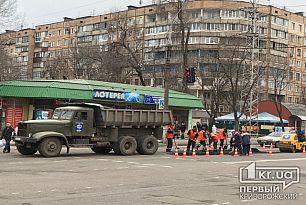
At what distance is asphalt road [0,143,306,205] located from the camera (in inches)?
418

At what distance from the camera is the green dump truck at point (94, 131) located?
21.5 metres

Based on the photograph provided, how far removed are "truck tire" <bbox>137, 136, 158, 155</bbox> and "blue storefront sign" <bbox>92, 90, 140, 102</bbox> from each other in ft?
40.7

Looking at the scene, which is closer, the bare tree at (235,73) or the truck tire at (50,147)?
the truck tire at (50,147)

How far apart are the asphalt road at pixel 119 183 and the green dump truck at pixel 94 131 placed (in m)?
1.97

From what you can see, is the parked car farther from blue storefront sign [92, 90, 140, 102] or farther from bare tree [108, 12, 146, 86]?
bare tree [108, 12, 146, 86]

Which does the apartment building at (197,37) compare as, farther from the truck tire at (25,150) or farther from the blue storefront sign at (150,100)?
the truck tire at (25,150)

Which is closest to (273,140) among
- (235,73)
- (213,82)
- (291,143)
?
(291,143)

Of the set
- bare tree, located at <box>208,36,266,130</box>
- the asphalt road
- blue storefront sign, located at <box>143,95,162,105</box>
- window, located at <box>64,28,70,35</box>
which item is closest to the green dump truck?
the asphalt road

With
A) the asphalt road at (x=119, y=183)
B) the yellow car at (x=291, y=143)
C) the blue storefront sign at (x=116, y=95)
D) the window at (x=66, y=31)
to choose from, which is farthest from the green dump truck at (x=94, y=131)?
the window at (x=66, y=31)

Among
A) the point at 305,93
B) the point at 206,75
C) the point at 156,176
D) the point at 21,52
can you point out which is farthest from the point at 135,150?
the point at 21,52

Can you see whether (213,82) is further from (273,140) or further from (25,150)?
(25,150)

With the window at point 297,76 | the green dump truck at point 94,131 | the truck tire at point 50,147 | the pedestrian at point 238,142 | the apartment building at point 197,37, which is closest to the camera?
the truck tire at point 50,147

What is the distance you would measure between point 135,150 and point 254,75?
108ft

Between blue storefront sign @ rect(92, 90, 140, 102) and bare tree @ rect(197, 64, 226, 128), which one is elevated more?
bare tree @ rect(197, 64, 226, 128)
